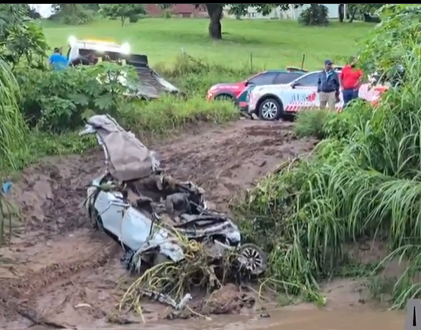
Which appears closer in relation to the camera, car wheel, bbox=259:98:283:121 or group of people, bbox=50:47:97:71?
group of people, bbox=50:47:97:71

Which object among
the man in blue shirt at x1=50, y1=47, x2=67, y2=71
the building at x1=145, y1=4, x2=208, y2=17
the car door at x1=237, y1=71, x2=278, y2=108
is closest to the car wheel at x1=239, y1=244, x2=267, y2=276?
the man in blue shirt at x1=50, y1=47, x2=67, y2=71

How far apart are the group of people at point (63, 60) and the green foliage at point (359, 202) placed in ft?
20.1

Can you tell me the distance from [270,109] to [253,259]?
8.35 meters

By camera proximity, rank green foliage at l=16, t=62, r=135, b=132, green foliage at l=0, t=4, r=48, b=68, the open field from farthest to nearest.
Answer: green foliage at l=16, t=62, r=135, b=132
green foliage at l=0, t=4, r=48, b=68
the open field

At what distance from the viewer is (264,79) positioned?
18.4m

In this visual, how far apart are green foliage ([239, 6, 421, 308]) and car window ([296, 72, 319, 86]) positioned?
700 cm

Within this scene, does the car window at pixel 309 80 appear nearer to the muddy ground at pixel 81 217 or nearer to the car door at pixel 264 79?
the car door at pixel 264 79

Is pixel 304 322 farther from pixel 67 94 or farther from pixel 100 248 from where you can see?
pixel 67 94

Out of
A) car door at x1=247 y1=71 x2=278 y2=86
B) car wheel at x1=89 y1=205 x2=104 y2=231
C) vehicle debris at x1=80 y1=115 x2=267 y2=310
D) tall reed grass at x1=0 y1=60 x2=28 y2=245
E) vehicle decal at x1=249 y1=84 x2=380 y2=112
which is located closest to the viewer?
tall reed grass at x1=0 y1=60 x2=28 y2=245

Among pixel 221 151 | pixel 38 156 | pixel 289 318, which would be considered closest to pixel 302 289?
pixel 289 318

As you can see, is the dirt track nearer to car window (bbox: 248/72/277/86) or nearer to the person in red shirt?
the person in red shirt

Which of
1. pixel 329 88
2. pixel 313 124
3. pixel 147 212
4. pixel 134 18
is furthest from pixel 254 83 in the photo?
pixel 147 212

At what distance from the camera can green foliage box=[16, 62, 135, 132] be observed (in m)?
13.2

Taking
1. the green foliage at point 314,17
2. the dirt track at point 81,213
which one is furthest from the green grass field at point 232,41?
the dirt track at point 81,213
